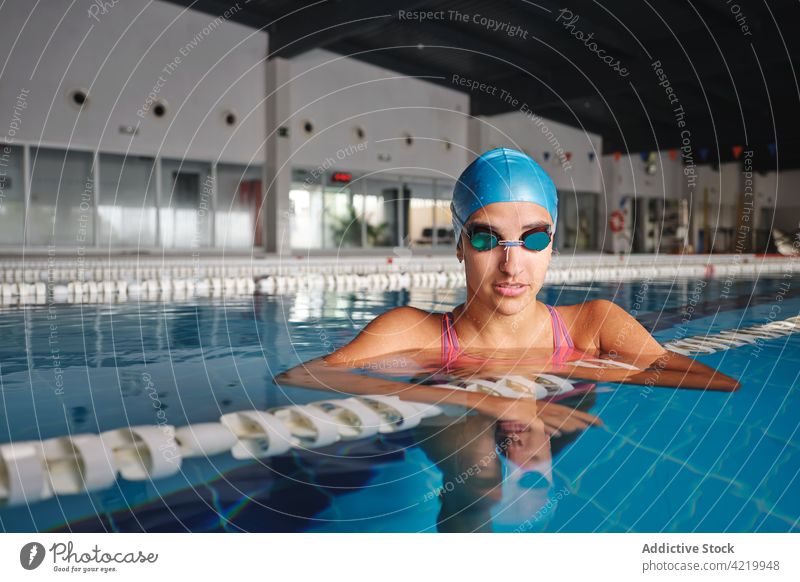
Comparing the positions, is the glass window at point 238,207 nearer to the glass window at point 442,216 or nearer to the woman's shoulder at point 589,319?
the glass window at point 442,216

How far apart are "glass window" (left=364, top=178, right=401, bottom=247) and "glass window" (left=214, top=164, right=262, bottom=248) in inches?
139

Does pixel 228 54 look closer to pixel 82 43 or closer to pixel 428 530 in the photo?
pixel 82 43

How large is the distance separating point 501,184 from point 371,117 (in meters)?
14.7

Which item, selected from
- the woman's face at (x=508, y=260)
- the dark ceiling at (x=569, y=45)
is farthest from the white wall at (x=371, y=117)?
the woman's face at (x=508, y=260)

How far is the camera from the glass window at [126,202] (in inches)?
507

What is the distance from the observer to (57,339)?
4.59 metres

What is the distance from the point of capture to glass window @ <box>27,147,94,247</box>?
12.0 meters

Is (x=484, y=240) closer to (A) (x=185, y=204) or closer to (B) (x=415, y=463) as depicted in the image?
(B) (x=415, y=463)

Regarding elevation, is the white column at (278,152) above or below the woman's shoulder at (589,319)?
above

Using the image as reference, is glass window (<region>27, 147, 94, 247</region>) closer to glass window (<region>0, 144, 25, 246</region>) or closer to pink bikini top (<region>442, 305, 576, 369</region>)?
glass window (<region>0, 144, 25, 246</region>)

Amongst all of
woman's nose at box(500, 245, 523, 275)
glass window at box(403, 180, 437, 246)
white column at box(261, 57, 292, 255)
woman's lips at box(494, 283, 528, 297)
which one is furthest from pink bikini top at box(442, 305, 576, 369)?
glass window at box(403, 180, 437, 246)

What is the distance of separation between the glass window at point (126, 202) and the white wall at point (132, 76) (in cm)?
43
